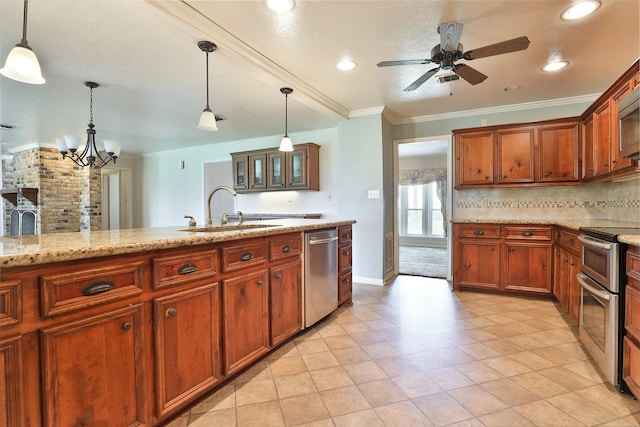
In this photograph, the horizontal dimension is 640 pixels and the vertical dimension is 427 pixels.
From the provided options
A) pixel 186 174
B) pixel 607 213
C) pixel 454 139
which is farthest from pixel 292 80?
pixel 186 174

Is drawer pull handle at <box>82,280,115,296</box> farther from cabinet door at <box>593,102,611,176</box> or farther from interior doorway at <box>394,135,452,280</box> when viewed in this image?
interior doorway at <box>394,135,452,280</box>

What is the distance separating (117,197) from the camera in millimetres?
7602

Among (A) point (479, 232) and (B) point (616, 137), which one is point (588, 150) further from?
(A) point (479, 232)

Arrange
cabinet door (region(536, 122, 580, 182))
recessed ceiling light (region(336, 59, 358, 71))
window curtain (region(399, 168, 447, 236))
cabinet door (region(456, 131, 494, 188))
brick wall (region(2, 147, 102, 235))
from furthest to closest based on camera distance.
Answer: window curtain (region(399, 168, 447, 236))
brick wall (region(2, 147, 102, 235))
cabinet door (region(456, 131, 494, 188))
cabinet door (region(536, 122, 580, 182))
recessed ceiling light (region(336, 59, 358, 71))

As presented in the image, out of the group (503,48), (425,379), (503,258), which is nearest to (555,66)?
(503,48)

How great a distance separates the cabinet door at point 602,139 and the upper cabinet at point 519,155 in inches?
16.8

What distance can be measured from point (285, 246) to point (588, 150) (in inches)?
Answer: 138

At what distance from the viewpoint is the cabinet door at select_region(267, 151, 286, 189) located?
17.1 feet

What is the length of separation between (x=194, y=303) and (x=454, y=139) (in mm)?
3927

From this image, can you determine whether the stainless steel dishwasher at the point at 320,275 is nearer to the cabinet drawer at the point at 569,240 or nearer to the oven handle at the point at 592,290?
the oven handle at the point at 592,290

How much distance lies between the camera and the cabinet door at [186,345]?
1.46 m

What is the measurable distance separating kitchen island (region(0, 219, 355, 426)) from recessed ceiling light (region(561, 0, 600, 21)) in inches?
101

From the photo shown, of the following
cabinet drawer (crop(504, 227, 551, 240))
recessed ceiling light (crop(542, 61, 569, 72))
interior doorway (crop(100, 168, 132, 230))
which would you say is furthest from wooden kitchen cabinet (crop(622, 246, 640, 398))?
interior doorway (crop(100, 168, 132, 230))

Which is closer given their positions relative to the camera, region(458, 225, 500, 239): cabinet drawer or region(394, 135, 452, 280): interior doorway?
region(458, 225, 500, 239): cabinet drawer
